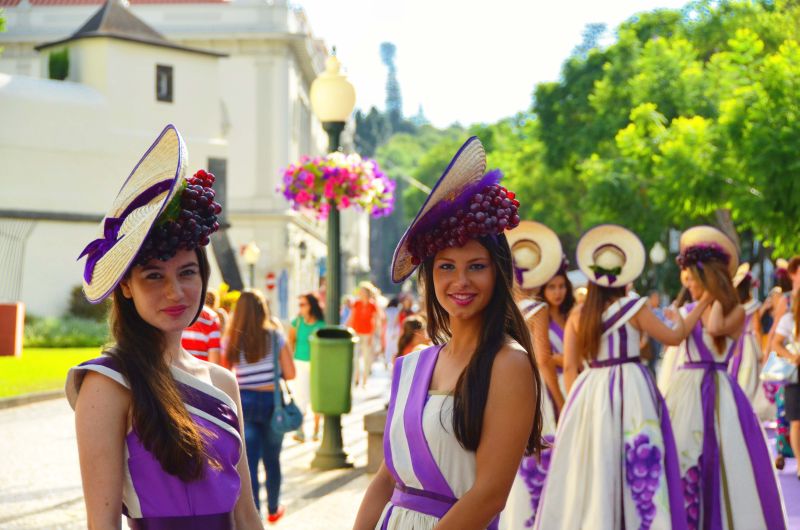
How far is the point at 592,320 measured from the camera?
27.7 feet

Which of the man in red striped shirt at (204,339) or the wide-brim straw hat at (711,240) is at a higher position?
the wide-brim straw hat at (711,240)

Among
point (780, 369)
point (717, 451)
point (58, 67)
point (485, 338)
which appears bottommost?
point (717, 451)

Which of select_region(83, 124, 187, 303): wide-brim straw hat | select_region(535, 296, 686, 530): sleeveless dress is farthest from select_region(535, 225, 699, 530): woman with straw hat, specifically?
select_region(83, 124, 187, 303): wide-brim straw hat

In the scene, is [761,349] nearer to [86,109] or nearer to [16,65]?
[86,109]

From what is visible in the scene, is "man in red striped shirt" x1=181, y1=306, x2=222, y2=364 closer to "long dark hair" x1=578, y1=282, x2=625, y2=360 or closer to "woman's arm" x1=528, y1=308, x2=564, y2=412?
"woman's arm" x1=528, y1=308, x2=564, y2=412

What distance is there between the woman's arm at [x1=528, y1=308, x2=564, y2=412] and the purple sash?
0.86 metres

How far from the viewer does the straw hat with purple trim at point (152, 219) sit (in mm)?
3432

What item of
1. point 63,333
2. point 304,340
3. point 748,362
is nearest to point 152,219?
point 304,340

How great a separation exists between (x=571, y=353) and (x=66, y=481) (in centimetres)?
531

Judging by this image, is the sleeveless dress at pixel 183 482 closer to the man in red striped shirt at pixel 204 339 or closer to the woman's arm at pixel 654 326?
the woman's arm at pixel 654 326

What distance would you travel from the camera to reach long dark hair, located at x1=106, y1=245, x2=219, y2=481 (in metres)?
3.41

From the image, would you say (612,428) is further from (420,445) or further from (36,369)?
(36,369)

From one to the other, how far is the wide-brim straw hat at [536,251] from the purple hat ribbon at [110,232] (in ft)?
21.2

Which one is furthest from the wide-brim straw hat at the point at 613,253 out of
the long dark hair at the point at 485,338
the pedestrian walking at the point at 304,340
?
the pedestrian walking at the point at 304,340
